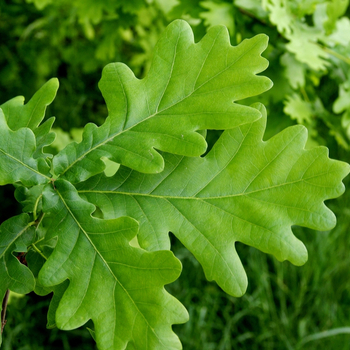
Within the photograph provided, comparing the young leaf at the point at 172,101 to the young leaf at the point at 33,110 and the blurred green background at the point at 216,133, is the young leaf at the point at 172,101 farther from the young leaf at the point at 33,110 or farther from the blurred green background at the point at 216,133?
the blurred green background at the point at 216,133

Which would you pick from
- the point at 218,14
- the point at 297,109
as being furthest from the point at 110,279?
the point at 297,109

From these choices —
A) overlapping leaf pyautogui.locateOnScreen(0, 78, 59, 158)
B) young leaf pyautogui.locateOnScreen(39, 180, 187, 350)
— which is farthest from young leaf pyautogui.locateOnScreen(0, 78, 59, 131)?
young leaf pyautogui.locateOnScreen(39, 180, 187, 350)

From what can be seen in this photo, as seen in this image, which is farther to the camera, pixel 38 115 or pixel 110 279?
pixel 38 115

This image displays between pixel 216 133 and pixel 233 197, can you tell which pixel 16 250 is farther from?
pixel 216 133

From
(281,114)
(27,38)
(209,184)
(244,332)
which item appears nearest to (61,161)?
(209,184)

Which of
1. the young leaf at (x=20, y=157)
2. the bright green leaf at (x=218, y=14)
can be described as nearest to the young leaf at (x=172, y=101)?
the young leaf at (x=20, y=157)

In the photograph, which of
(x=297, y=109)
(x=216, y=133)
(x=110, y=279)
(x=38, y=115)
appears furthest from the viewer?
(x=216, y=133)

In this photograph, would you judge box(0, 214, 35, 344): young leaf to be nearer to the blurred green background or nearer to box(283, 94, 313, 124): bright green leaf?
the blurred green background
